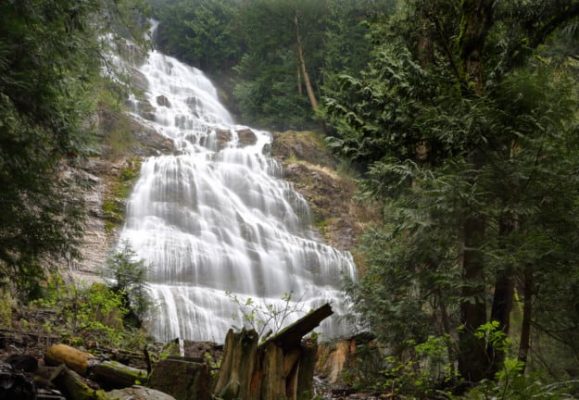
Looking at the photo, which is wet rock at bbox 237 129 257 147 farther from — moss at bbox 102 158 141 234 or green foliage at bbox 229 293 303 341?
green foliage at bbox 229 293 303 341

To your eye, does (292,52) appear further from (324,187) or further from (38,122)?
(38,122)

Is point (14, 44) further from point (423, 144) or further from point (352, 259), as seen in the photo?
point (352, 259)

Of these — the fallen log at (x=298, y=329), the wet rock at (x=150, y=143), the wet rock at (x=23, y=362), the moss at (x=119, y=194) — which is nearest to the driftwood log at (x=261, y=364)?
the fallen log at (x=298, y=329)

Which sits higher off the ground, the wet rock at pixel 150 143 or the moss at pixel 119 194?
the wet rock at pixel 150 143

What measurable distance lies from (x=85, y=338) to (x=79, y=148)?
10.4 feet

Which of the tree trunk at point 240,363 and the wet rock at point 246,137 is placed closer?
the tree trunk at point 240,363

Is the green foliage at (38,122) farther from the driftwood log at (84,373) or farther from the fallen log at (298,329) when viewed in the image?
the fallen log at (298,329)

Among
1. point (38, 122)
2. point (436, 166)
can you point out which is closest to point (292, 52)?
point (436, 166)

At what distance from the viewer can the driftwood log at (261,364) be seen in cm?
521

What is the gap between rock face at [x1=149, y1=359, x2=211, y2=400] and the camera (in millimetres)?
4816

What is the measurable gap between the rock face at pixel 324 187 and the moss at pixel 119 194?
7.41m

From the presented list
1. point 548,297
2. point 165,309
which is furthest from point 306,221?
point 548,297

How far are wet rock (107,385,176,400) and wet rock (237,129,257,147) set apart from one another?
23945 mm

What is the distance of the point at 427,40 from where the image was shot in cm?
896
